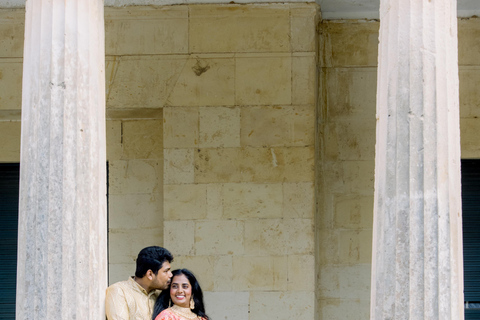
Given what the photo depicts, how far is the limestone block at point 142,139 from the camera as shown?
13.1 metres

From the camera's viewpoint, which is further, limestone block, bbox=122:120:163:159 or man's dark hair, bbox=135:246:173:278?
limestone block, bbox=122:120:163:159

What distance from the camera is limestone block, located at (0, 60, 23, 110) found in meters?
→ 12.7

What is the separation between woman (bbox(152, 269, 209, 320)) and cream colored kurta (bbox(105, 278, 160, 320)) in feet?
0.36

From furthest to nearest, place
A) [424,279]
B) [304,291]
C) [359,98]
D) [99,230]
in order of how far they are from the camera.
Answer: [359,98]
[304,291]
[99,230]
[424,279]

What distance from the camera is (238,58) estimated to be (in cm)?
1252

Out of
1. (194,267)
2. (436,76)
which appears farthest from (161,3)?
(436,76)

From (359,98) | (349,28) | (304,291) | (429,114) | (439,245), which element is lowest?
(304,291)

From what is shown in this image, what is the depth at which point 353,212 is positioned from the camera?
12.9m

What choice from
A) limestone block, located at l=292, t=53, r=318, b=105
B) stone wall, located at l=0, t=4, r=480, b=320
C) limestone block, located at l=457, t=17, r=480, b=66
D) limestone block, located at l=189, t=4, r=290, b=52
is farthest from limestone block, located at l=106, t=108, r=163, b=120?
limestone block, located at l=457, t=17, r=480, b=66

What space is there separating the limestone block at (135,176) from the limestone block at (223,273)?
1.56 metres

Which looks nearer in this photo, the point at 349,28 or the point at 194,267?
the point at 194,267

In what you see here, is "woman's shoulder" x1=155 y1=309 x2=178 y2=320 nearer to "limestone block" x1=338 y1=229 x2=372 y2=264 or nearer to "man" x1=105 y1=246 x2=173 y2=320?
"man" x1=105 y1=246 x2=173 y2=320

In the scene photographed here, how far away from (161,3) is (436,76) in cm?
562

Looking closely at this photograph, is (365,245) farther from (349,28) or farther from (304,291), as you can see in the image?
(349,28)
